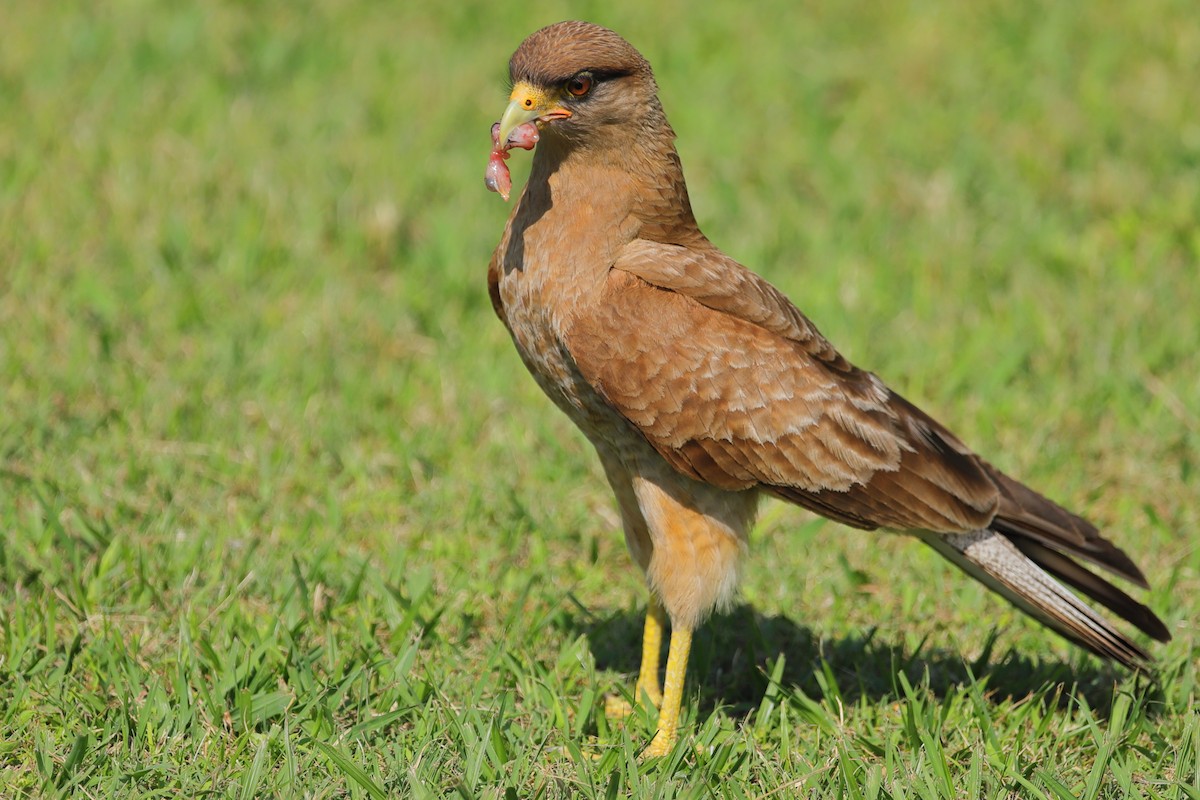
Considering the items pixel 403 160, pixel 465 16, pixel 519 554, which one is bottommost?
pixel 519 554

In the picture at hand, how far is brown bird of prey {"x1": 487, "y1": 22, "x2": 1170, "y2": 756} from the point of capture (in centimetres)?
450

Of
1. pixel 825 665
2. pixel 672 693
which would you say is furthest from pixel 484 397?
pixel 825 665

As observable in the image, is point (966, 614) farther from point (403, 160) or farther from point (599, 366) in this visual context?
point (403, 160)

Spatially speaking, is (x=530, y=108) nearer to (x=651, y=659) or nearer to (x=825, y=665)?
(x=651, y=659)

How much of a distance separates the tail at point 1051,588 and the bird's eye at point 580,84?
1.87 metres

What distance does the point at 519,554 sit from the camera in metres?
5.87

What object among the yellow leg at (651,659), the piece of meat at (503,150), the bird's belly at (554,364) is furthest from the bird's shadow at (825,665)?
the piece of meat at (503,150)

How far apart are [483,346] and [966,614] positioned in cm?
286

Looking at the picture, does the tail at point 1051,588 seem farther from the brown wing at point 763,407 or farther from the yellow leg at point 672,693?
the yellow leg at point 672,693

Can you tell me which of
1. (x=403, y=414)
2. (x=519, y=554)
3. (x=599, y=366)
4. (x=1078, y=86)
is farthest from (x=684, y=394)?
(x=1078, y=86)

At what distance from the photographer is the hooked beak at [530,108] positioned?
444 cm

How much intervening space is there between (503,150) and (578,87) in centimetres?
33

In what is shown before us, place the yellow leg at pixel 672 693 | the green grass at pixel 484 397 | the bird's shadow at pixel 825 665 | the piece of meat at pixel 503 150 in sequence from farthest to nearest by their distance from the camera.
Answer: the bird's shadow at pixel 825 665
the yellow leg at pixel 672 693
the green grass at pixel 484 397
the piece of meat at pixel 503 150

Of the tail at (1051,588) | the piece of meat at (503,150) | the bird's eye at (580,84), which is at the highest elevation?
the bird's eye at (580,84)
